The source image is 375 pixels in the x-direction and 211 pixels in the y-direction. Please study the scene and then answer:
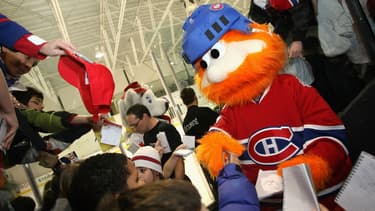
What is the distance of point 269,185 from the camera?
1.16 meters

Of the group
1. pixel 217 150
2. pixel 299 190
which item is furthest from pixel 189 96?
pixel 299 190

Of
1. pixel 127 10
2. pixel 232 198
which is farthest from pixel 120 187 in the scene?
pixel 127 10

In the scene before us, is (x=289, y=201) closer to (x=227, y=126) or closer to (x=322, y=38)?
(x=227, y=126)

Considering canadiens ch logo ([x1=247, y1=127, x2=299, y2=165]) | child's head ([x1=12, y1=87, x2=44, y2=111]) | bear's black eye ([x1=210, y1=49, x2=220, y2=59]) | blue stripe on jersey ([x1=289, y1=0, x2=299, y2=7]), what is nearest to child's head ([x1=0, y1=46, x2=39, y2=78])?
child's head ([x1=12, y1=87, x2=44, y2=111])

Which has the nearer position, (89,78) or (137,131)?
(89,78)

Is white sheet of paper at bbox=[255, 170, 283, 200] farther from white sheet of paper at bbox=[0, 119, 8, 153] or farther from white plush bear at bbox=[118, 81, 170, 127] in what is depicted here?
white plush bear at bbox=[118, 81, 170, 127]

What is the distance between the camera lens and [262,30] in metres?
1.43

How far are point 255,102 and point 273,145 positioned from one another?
20 cm

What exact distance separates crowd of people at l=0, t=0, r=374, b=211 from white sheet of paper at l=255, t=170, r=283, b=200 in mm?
39

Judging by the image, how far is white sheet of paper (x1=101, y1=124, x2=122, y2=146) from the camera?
1.88 metres

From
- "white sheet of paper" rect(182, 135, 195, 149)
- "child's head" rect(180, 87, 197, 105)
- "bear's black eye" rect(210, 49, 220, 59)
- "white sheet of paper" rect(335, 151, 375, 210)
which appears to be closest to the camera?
"white sheet of paper" rect(335, 151, 375, 210)

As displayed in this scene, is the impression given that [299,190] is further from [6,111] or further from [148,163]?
[148,163]

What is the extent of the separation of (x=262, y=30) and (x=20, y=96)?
6.09ft

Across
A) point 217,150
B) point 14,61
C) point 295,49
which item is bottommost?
point 217,150
